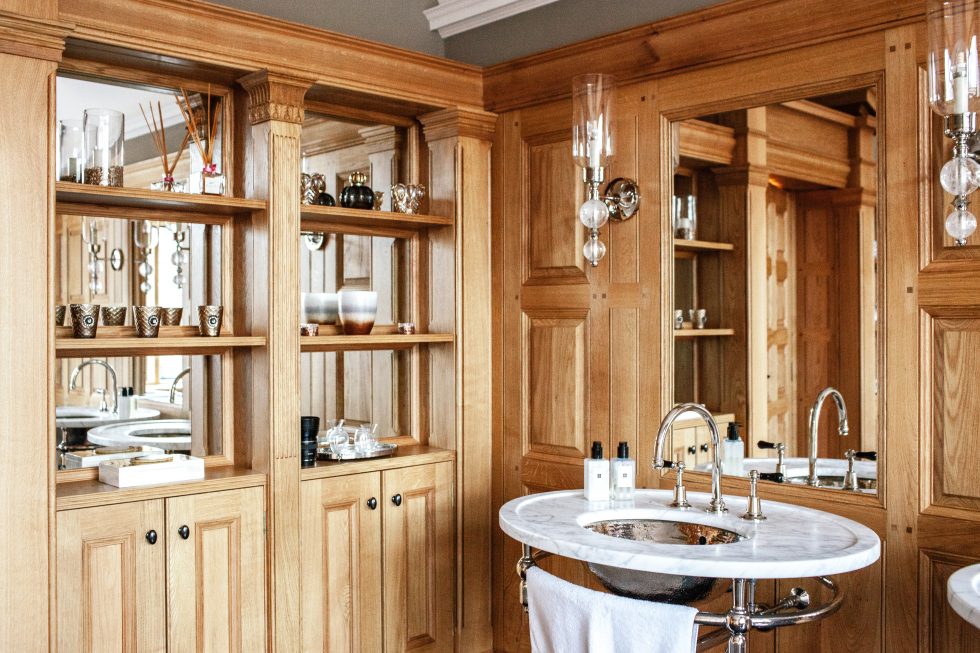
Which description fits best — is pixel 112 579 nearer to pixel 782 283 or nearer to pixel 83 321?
pixel 83 321

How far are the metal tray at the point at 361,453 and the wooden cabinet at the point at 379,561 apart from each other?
93 millimetres

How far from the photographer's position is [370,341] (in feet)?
11.1

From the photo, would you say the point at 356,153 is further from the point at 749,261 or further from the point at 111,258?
the point at 749,261

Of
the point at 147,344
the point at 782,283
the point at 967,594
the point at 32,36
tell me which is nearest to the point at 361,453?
the point at 147,344

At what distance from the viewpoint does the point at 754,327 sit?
2.95 m

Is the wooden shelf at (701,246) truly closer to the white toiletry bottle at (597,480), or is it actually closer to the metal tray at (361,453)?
the white toiletry bottle at (597,480)

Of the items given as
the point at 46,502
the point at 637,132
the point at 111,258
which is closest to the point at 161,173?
the point at 111,258

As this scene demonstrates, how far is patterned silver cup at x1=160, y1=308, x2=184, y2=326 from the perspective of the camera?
3.05 meters

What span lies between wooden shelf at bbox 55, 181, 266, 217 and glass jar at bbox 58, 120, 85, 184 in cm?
7

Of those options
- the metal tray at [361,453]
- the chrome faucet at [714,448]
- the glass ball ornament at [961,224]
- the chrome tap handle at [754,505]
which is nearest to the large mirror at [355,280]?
the metal tray at [361,453]

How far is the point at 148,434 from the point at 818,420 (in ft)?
6.97

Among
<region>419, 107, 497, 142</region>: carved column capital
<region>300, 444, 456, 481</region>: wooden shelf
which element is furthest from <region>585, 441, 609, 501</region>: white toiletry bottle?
<region>419, 107, 497, 142</region>: carved column capital

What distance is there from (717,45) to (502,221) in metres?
1.09

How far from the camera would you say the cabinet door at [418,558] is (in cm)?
344
